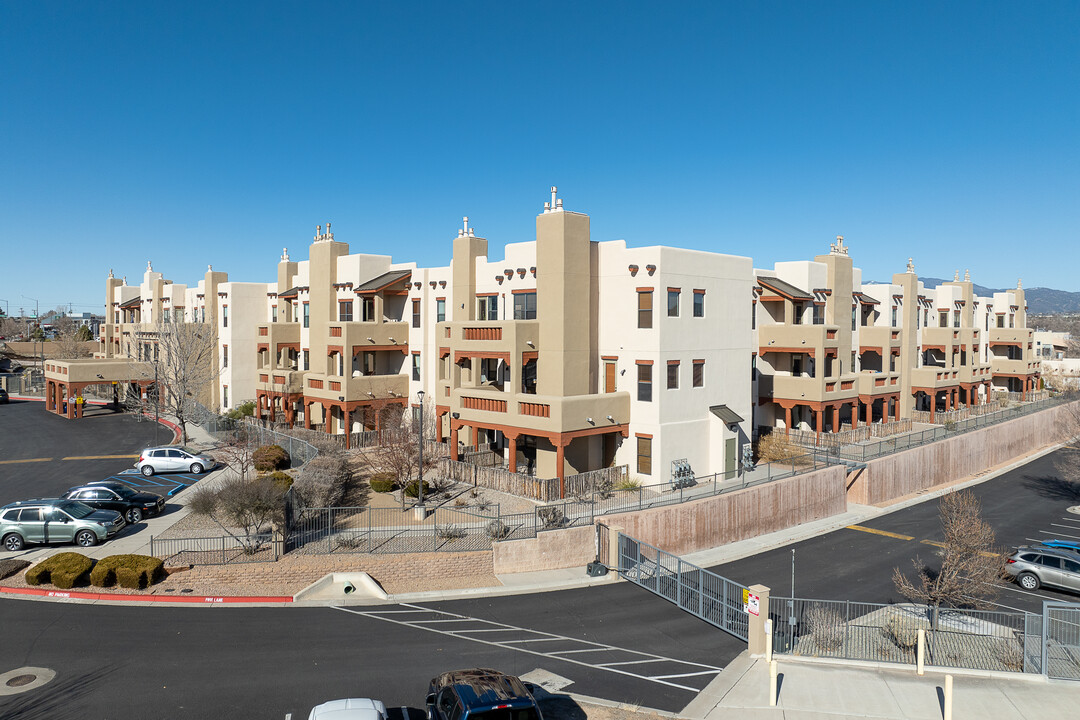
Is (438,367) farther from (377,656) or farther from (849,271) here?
(849,271)

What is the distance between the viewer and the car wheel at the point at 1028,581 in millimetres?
25797

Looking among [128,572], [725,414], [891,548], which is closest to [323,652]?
[128,572]

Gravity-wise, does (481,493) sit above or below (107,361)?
below

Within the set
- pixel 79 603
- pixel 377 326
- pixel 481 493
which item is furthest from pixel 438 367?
pixel 79 603

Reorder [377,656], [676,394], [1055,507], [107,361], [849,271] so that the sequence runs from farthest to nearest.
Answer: [107,361], [849,271], [1055,507], [676,394], [377,656]

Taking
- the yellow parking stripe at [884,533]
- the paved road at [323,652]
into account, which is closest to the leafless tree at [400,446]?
the paved road at [323,652]

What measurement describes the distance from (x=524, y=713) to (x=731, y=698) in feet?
20.4

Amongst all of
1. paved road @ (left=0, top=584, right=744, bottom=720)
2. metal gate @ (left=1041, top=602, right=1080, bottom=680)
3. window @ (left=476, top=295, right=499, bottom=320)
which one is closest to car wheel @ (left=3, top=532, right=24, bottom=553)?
paved road @ (left=0, top=584, right=744, bottom=720)

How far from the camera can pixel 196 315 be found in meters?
60.8

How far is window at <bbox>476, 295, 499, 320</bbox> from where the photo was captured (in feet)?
128

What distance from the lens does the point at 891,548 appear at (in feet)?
100

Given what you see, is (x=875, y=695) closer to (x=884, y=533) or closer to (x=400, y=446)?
(x=884, y=533)

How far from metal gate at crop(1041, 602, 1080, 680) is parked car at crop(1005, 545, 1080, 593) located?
9843 mm

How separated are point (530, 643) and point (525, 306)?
68.6ft
